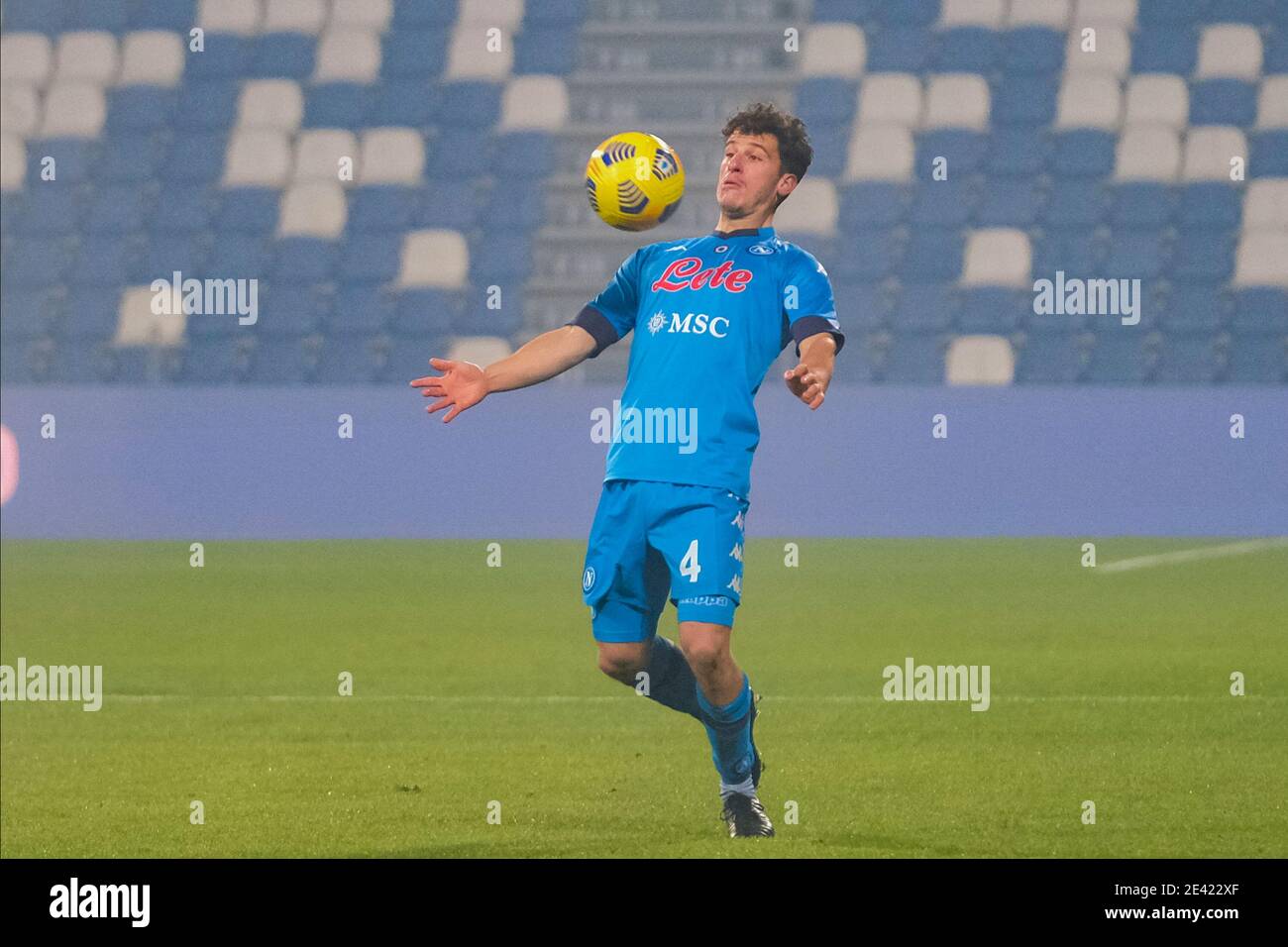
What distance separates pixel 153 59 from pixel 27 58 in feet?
4.84

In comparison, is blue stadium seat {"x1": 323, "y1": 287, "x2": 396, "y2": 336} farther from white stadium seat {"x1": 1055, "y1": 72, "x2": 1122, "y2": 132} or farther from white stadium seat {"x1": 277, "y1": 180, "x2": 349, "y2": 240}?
white stadium seat {"x1": 1055, "y1": 72, "x2": 1122, "y2": 132}

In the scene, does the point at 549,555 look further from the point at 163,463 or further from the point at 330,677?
the point at 330,677

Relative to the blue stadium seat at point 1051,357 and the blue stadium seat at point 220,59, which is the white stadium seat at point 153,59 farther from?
the blue stadium seat at point 1051,357

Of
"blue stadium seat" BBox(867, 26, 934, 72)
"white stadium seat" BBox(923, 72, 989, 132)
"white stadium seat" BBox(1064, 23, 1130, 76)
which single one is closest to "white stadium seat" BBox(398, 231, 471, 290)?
"blue stadium seat" BBox(867, 26, 934, 72)

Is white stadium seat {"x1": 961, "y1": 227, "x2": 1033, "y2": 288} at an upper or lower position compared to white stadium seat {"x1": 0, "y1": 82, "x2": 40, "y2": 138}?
lower

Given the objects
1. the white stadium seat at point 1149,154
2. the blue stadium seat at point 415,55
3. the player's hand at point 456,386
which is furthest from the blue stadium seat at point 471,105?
the player's hand at point 456,386

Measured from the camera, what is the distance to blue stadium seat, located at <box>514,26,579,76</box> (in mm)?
18203

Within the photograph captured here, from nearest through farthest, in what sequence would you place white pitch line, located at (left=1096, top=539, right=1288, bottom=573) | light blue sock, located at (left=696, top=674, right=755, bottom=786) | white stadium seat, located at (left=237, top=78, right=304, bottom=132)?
light blue sock, located at (left=696, top=674, right=755, bottom=786) → white pitch line, located at (left=1096, top=539, right=1288, bottom=573) → white stadium seat, located at (left=237, top=78, right=304, bottom=132)

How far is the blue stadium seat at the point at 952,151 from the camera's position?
663 inches

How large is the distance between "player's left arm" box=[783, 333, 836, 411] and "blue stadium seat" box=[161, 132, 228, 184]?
13913 millimetres

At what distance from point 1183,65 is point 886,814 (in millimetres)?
13164

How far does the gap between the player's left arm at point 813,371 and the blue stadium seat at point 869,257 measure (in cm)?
1178

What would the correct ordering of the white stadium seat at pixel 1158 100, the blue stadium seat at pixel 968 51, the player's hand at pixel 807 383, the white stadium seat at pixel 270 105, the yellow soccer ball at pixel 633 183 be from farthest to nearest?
the white stadium seat at pixel 270 105
the blue stadium seat at pixel 968 51
the white stadium seat at pixel 1158 100
the yellow soccer ball at pixel 633 183
the player's hand at pixel 807 383

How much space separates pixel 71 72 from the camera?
731 inches
